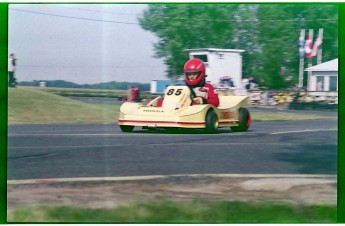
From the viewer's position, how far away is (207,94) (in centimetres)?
884

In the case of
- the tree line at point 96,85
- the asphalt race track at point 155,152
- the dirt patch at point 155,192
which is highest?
the tree line at point 96,85

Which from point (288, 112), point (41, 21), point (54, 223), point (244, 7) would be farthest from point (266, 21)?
point (54, 223)

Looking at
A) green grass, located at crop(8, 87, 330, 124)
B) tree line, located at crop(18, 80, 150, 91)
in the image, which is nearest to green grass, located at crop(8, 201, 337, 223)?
green grass, located at crop(8, 87, 330, 124)

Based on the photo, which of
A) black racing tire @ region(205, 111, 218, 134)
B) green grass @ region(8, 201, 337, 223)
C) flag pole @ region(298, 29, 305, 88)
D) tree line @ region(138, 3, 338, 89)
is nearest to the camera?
green grass @ region(8, 201, 337, 223)

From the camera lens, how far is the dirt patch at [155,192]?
852 cm

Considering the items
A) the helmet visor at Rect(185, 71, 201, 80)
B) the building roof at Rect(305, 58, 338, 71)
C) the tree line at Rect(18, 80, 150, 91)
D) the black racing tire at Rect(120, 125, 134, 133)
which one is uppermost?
the building roof at Rect(305, 58, 338, 71)

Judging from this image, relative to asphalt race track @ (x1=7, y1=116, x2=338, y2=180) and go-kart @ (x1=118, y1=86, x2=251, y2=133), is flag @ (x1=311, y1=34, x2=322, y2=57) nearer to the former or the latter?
asphalt race track @ (x1=7, y1=116, x2=338, y2=180)

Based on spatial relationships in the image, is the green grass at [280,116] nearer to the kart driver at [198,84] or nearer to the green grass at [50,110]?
the kart driver at [198,84]

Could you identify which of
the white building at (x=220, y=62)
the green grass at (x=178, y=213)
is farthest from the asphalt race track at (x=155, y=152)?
the white building at (x=220, y=62)

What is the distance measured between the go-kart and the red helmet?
0.11 meters

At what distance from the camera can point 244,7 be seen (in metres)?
8.63

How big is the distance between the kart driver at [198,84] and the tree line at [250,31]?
4.1 inches

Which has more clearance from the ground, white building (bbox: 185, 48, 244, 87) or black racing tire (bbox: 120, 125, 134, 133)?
white building (bbox: 185, 48, 244, 87)

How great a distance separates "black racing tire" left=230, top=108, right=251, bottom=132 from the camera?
884 cm
